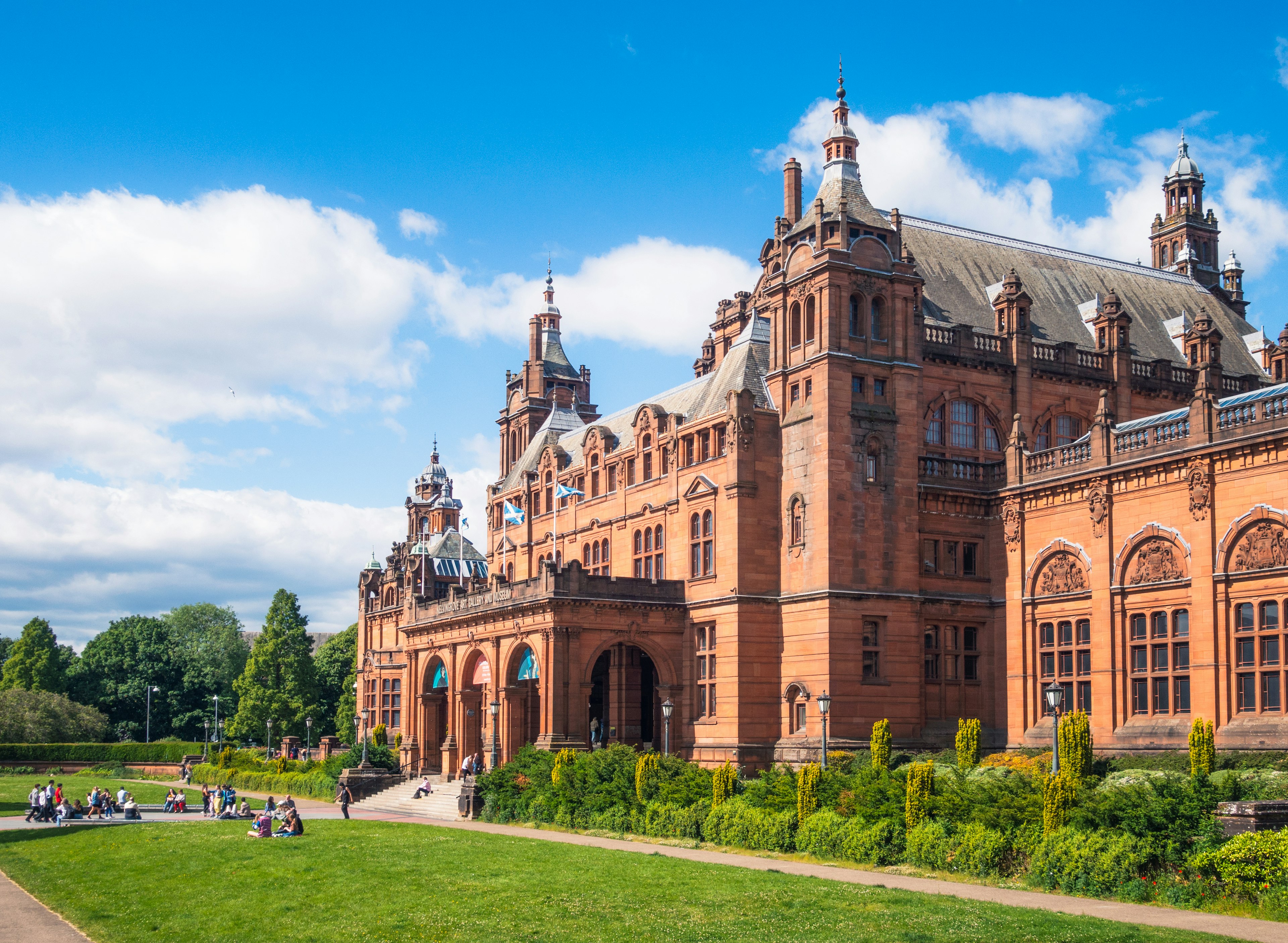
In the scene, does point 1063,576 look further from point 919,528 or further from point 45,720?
point 45,720

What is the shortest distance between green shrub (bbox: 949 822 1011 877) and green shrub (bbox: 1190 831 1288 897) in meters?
5.20

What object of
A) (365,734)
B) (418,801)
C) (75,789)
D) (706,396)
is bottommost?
(75,789)

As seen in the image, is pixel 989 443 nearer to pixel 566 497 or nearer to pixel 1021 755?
pixel 1021 755

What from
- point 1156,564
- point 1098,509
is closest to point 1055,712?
→ point 1156,564

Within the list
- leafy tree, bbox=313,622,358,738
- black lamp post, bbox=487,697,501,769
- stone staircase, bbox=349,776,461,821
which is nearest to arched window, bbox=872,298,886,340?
black lamp post, bbox=487,697,501,769

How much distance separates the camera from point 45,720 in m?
104

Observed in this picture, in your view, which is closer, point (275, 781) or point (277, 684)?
point (275, 781)

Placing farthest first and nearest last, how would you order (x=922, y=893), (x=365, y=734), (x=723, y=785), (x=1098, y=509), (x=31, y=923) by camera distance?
(x=365, y=734)
(x=1098, y=509)
(x=723, y=785)
(x=31, y=923)
(x=922, y=893)

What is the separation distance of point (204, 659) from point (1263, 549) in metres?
126

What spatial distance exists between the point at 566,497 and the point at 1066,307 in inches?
1074

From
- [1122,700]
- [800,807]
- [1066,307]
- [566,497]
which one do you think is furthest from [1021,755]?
[566,497]

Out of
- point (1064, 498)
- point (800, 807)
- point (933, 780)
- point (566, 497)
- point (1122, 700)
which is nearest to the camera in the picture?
point (933, 780)

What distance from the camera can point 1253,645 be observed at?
41.4m

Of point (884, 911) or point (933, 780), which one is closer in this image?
point (884, 911)
